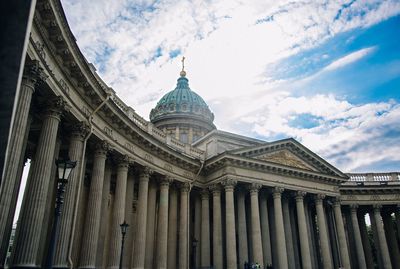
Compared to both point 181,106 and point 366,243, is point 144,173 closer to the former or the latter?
point 366,243

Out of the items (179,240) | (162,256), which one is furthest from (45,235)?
(179,240)

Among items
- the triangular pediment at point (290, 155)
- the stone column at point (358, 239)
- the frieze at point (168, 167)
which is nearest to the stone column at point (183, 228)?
the frieze at point (168, 167)

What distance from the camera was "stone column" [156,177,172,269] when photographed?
2869 centimetres

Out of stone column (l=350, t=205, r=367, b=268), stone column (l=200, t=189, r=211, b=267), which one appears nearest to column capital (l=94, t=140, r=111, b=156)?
stone column (l=200, t=189, r=211, b=267)

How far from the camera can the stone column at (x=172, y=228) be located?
31.3 m

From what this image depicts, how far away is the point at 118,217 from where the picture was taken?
2419 centimetres

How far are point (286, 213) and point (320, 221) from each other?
11.8ft

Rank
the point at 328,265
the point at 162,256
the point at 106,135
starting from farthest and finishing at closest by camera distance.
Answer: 1. the point at 328,265
2. the point at 162,256
3. the point at 106,135

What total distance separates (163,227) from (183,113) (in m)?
34.0

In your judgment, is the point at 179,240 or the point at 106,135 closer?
the point at 106,135

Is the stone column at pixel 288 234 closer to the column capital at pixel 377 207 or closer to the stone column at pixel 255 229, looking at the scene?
the stone column at pixel 255 229

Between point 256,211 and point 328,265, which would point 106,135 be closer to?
point 256,211

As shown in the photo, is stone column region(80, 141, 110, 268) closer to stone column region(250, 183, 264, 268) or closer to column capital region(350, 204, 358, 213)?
stone column region(250, 183, 264, 268)

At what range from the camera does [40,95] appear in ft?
57.4
